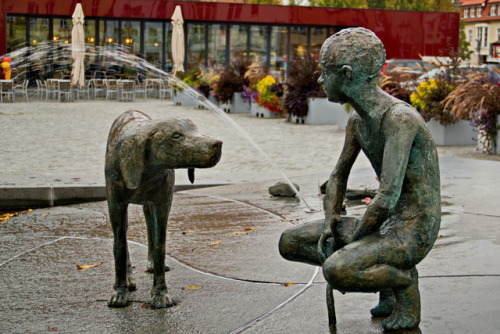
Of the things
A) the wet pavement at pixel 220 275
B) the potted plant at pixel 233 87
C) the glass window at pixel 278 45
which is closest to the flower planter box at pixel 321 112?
the potted plant at pixel 233 87

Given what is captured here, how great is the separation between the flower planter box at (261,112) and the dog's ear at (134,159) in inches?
804

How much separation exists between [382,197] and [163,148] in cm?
121

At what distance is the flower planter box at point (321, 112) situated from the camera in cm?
2219

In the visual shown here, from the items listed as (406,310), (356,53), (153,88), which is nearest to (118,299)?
(406,310)

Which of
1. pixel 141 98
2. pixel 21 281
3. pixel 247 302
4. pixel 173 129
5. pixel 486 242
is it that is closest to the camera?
pixel 173 129

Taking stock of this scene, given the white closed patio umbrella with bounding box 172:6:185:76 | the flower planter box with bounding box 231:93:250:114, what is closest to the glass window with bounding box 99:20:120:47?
the white closed patio umbrella with bounding box 172:6:185:76

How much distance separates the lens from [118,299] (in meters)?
4.73

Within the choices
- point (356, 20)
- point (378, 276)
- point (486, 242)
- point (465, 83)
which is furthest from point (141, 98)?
point (378, 276)

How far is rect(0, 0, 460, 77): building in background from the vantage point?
37906 millimetres

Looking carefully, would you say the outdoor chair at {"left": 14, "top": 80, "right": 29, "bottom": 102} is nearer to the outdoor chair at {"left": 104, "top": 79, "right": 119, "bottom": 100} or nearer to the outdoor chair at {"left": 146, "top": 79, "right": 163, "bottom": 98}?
the outdoor chair at {"left": 104, "top": 79, "right": 119, "bottom": 100}

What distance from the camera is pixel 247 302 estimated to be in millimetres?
4773

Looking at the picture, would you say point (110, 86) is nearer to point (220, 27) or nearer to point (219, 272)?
point (220, 27)

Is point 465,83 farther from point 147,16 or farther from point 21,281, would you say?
point 147,16

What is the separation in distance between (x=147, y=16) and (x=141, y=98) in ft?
22.3
